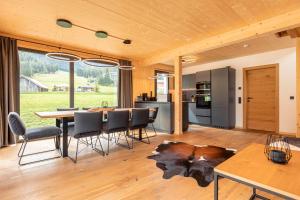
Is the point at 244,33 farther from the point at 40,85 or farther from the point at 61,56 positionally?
the point at 40,85

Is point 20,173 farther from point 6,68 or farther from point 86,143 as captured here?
point 6,68

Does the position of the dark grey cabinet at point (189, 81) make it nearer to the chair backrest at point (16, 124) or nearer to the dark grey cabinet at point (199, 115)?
the dark grey cabinet at point (199, 115)

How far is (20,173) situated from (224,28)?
14.6 feet

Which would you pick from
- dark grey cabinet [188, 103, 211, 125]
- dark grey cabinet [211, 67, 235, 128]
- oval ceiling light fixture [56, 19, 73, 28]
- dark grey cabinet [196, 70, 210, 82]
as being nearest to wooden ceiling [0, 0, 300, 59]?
oval ceiling light fixture [56, 19, 73, 28]

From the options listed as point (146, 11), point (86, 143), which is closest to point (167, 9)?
point (146, 11)

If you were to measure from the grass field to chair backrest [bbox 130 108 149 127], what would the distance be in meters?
2.33

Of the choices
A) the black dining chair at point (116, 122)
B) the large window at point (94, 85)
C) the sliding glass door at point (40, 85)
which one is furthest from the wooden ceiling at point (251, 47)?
the sliding glass door at point (40, 85)

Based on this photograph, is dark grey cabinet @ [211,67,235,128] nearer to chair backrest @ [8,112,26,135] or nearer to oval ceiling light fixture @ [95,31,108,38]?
oval ceiling light fixture @ [95,31,108,38]

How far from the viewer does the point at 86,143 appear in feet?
13.1

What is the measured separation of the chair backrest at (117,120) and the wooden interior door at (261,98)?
436 centimetres

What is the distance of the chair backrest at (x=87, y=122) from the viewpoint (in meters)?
2.87

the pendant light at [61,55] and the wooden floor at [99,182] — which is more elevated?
the pendant light at [61,55]

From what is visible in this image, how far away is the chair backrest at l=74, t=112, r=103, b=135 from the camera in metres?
2.87

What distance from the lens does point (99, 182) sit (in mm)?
2188
